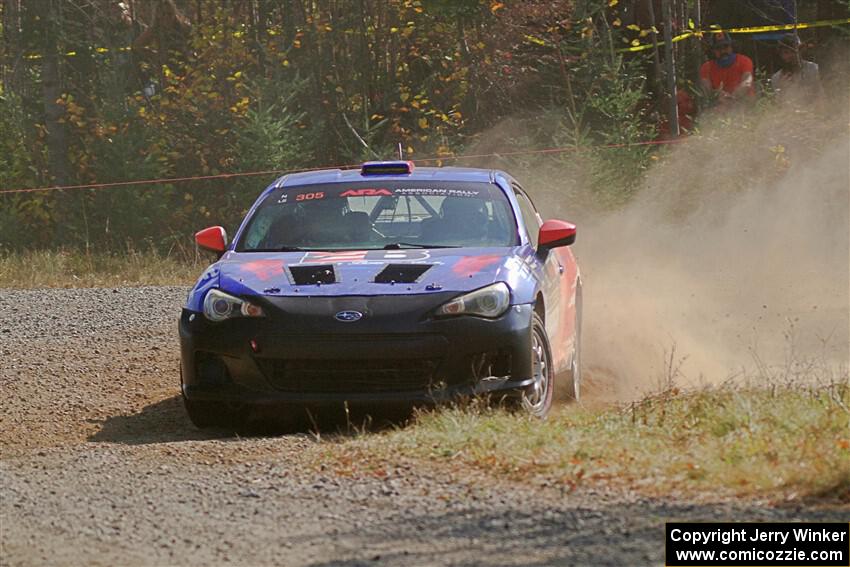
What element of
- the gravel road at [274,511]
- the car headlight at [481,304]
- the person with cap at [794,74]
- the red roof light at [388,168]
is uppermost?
the red roof light at [388,168]

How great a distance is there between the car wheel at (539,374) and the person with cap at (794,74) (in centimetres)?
1376

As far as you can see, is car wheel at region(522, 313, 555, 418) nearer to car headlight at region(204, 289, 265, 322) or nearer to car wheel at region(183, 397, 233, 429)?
car headlight at region(204, 289, 265, 322)

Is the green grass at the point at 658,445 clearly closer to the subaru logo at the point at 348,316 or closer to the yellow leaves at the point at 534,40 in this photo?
the subaru logo at the point at 348,316

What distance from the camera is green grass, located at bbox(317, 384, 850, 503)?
663cm

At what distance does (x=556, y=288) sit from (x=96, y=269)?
39.9 ft

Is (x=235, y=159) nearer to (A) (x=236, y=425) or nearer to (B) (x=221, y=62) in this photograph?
(B) (x=221, y=62)

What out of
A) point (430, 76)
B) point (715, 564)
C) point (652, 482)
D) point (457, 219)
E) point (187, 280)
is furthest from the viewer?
point (430, 76)

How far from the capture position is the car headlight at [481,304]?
339 inches

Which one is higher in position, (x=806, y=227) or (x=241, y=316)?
(x=241, y=316)

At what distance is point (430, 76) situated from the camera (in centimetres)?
2486

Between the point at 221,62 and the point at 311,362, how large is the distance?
1734 cm

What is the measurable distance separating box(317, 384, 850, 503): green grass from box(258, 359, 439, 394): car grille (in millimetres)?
237

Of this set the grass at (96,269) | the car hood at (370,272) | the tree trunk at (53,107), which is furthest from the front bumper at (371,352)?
the tree trunk at (53,107)

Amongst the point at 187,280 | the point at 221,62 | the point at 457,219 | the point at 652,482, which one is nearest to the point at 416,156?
the point at 221,62
